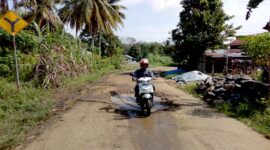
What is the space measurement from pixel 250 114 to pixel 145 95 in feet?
10.3

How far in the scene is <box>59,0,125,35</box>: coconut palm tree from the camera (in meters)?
30.3

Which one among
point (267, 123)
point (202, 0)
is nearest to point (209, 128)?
point (267, 123)

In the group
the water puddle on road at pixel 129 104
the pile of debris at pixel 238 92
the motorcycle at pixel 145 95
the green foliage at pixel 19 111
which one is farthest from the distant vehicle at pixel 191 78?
Answer: the motorcycle at pixel 145 95

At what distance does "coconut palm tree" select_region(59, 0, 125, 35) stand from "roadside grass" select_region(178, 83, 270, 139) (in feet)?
71.4

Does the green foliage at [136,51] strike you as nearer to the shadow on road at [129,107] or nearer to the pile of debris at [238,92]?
the pile of debris at [238,92]

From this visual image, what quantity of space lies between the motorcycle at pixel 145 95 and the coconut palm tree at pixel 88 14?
21.8 m

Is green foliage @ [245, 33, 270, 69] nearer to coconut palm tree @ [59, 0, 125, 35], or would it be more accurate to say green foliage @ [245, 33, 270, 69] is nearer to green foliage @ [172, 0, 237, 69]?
green foliage @ [172, 0, 237, 69]

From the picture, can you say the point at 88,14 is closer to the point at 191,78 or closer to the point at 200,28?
the point at 200,28

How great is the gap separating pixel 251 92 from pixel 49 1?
23.9 meters

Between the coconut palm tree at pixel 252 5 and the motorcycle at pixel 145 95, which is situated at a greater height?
the coconut palm tree at pixel 252 5

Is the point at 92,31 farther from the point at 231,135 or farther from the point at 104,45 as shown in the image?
the point at 231,135

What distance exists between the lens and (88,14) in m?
29.8

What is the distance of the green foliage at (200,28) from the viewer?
88.0 ft

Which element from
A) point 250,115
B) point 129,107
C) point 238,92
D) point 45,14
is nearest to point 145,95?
point 129,107
